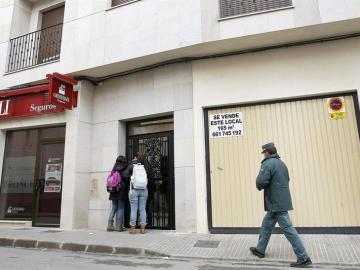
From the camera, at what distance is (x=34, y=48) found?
34.0 feet

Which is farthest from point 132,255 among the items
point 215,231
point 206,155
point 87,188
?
point 87,188

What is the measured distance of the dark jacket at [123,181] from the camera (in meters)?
7.74

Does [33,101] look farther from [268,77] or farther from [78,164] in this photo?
[268,77]

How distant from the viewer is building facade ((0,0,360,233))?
264 inches

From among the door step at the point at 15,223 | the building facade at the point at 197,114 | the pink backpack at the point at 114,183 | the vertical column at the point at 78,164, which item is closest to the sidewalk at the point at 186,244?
the building facade at the point at 197,114

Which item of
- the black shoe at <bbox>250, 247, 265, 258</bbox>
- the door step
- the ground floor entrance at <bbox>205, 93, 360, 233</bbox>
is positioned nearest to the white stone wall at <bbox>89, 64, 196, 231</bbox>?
the ground floor entrance at <bbox>205, 93, 360, 233</bbox>

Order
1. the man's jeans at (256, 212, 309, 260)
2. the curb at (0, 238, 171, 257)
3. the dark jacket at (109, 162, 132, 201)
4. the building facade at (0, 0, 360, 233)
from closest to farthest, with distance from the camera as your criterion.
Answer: the man's jeans at (256, 212, 309, 260) < the curb at (0, 238, 171, 257) < the building facade at (0, 0, 360, 233) < the dark jacket at (109, 162, 132, 201)

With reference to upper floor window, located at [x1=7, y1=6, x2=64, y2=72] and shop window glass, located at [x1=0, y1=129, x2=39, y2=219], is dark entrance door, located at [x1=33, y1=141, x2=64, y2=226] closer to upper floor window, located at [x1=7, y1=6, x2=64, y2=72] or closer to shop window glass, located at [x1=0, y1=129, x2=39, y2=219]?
shop window glass, located at [x1=0, y1=129, x2=39, y2=219]

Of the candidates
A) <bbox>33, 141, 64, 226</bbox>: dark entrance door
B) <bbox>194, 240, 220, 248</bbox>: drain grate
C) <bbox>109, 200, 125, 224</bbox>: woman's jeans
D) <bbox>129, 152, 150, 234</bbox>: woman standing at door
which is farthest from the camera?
<bbox>33, 141, 64, 226</bbox>: dark entrance door

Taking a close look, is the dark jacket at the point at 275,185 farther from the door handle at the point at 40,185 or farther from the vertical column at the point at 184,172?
the door handle at the point at 40,185

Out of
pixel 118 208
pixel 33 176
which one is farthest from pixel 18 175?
pixel 118 208

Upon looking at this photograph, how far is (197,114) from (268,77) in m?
1.77

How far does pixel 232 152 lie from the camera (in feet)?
24.0

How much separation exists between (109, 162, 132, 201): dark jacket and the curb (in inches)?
64.5
